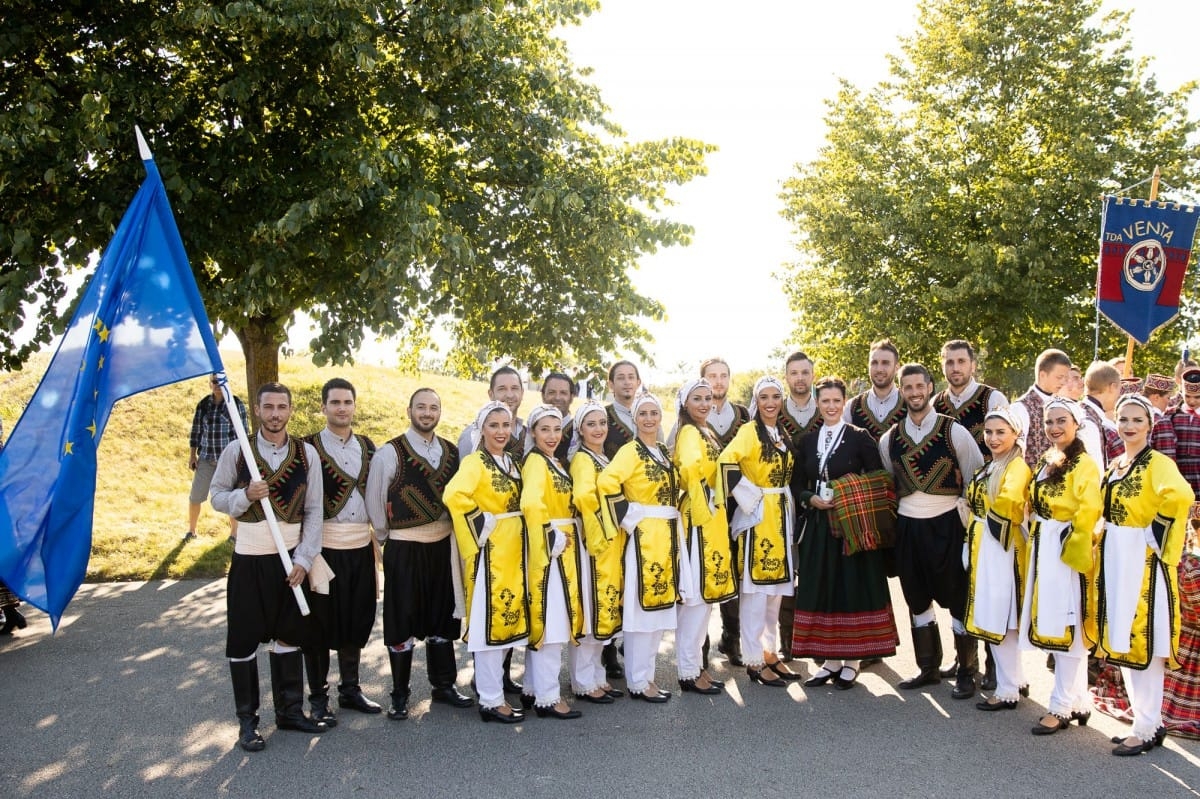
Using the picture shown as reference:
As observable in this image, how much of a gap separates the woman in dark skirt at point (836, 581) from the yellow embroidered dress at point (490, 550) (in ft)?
5.97

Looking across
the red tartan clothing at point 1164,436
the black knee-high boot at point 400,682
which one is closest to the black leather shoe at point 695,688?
the black knee-high boot at point 400,682

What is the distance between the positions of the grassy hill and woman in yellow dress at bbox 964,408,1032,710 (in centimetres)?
689

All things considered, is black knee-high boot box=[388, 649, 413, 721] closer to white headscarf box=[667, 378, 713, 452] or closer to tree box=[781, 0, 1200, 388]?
white headscarf box=[667, 378, 713, 452]

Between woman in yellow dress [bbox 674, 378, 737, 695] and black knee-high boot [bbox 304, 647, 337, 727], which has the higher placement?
woman in yellow dress [bbox 674, 378, 737, 695]

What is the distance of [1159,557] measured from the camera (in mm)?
4711

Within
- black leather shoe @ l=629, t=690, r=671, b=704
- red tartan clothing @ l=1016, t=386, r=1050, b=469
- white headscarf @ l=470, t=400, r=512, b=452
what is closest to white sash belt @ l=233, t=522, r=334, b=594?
white headscarf @ l=470, t=400, r=512, b=452

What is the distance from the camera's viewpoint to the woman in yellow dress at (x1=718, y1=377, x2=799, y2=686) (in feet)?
19.1

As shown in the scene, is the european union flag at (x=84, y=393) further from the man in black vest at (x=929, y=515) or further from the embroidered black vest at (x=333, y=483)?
the man in black vest at (x=929, y=515)

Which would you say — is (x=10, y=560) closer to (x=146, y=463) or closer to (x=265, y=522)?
(x=265, y=522)

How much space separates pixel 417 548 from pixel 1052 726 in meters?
3.54

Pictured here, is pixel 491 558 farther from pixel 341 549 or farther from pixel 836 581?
pixel 836 581

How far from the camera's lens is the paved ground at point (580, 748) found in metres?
4.29

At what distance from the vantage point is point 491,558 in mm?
5105

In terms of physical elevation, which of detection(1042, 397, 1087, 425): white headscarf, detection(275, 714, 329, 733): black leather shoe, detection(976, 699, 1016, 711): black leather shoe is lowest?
detection(976, 699, 1016, 711): black leather shoe
